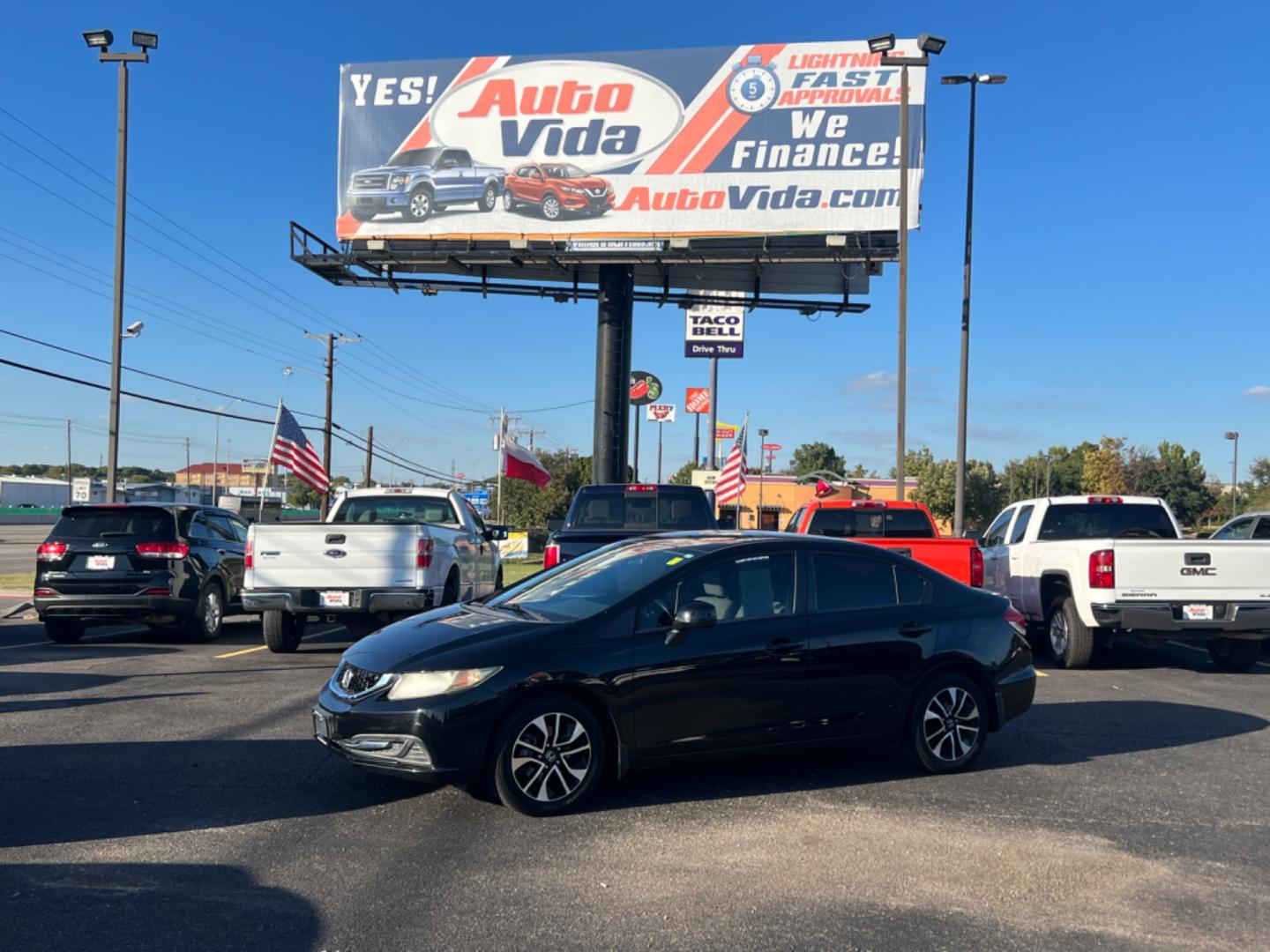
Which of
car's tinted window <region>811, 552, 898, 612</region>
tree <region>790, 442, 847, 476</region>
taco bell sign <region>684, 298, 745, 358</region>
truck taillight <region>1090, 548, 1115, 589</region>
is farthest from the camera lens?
tree <region>790, 442, 847, 476</region>

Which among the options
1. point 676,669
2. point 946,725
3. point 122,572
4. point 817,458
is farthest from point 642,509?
point 817,458

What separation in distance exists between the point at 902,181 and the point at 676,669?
1875 cm

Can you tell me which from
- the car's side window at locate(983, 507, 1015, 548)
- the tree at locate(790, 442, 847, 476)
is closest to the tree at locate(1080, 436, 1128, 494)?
the tree at locate(790, 442, 847, 476)

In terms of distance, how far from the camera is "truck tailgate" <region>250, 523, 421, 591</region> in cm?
1136

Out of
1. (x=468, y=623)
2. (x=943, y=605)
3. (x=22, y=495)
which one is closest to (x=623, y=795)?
(x=468, y=623)

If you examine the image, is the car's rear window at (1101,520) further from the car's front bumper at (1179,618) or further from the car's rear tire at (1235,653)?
the car's front bumper at (1179,618)

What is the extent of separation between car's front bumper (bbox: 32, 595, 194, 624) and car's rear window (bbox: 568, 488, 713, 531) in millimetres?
5015

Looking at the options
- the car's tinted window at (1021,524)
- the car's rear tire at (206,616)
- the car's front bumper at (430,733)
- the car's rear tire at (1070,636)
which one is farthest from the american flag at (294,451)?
the car's front bumper at (430,733)

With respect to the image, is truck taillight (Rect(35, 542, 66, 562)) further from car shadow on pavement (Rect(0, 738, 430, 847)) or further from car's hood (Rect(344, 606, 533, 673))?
car's hood (Rect(344, 606, 533, 673))

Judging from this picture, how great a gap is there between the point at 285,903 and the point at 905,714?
153 inches

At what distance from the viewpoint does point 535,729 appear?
5.66 m

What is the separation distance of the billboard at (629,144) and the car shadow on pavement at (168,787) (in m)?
18.4

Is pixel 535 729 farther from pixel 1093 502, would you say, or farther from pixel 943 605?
pixel 1093 502

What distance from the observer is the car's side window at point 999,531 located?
14.6m
